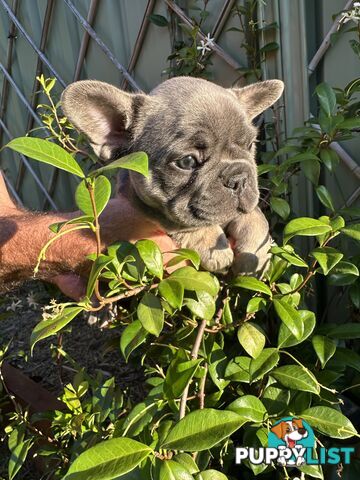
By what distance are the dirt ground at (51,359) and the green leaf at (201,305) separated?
1509 mm

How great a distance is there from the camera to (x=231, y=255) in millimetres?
1927

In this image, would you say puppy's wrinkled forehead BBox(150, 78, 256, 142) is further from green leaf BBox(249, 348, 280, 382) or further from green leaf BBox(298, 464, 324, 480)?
green leaf BBox(298, 464, 324, 480)

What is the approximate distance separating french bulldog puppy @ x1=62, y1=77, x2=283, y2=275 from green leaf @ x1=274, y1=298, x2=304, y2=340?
412mm

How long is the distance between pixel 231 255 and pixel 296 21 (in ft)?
4.13

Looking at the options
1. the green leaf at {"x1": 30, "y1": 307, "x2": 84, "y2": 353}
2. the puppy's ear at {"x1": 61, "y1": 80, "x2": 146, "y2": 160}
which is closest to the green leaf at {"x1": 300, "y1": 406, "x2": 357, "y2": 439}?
Answer: the green leaf at {"x1": 30, "y1": 307, "x2": 84, "y2": 353}

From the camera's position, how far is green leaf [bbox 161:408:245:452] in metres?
1.00

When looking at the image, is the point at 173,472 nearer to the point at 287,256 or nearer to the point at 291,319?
the point at 291,319

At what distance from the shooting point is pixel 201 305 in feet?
4.28

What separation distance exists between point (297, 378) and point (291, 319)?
175mm

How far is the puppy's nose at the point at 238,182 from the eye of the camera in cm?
189

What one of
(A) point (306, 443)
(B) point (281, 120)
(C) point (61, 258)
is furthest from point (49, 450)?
(B) point (281, 120)

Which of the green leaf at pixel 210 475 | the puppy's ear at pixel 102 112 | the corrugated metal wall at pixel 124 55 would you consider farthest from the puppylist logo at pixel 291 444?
the corrugated metal wall at pixel 124 55

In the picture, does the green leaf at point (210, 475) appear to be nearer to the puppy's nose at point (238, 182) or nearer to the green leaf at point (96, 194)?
the green leaf at point (96, 194)

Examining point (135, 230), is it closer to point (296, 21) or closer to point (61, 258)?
point (61, 258)
